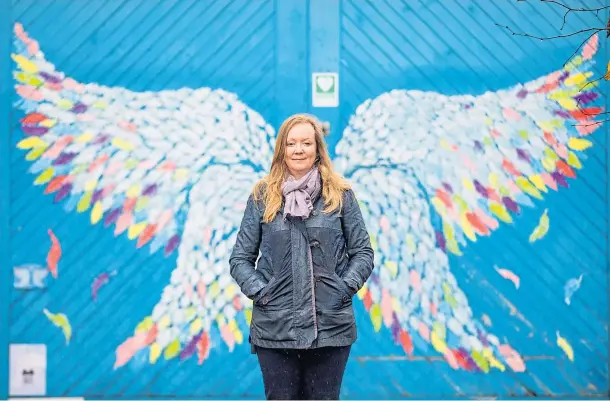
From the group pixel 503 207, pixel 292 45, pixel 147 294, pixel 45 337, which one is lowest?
pixel 45 337

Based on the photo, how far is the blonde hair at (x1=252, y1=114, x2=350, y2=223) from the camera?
3984 mm

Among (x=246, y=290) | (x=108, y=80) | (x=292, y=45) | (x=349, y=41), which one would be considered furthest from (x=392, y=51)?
(x=246, y=290)

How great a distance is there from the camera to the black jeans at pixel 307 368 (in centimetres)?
396

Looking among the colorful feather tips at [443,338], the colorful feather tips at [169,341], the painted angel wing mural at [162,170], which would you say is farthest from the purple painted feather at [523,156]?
the colorful feather tips at [169,341]

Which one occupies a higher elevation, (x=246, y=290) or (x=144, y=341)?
(x=246, y=290)

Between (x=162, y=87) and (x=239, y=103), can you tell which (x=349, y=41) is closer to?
(x=239, y=103)

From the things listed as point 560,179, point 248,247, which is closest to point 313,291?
point 248,247

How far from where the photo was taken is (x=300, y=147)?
4031 mm

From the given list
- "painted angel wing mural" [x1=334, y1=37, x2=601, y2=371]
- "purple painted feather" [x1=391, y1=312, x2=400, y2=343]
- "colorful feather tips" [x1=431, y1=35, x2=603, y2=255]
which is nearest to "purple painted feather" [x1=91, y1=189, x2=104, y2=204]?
"painted angel wing mural" [x1=334, y1=37, x2=601, y2=371]

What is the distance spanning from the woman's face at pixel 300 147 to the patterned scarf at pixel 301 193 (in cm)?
5

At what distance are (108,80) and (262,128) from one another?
110 centimetres

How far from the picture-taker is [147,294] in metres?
6.09

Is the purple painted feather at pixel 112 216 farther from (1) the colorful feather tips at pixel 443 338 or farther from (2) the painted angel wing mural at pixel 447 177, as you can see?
(1) the colorful feather tips at pixel 443 338

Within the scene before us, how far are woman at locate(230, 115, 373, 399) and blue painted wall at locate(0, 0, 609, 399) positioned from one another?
206cm
